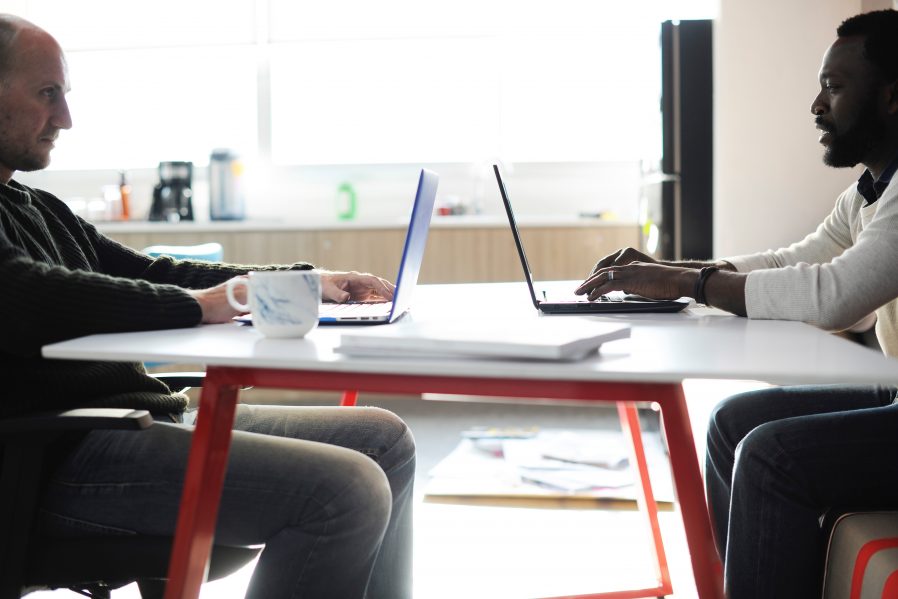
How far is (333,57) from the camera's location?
15.5ft

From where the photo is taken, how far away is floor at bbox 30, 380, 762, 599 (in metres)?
2.18

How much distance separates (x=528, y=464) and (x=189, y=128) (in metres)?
2.83

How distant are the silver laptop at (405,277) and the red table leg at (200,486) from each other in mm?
263

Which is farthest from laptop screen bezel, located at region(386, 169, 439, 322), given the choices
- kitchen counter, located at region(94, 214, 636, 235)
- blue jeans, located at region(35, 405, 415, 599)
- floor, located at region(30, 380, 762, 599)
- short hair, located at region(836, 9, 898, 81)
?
kitchen counter, located at region(94, 214, 636, 235)

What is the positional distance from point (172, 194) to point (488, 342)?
3.79 m

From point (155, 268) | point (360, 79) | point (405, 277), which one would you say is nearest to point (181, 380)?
point (155, 268)

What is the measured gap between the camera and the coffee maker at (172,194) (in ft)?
14.5

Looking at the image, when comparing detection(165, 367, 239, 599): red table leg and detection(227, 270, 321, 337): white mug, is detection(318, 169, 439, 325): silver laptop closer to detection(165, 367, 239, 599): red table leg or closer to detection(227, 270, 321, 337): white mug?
detection(227, 270, 321, 337): white mug

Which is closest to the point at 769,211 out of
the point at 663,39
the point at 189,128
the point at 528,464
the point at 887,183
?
the point at 663,39

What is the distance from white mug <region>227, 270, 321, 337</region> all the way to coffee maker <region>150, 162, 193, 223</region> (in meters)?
3.46

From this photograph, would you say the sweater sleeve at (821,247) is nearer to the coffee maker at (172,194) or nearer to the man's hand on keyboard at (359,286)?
the man's hand on keyboard at (359,286)

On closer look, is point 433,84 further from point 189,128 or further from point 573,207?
point 189,128

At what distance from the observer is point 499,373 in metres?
0.93

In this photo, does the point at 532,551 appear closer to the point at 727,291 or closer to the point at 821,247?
the point at 821,247
